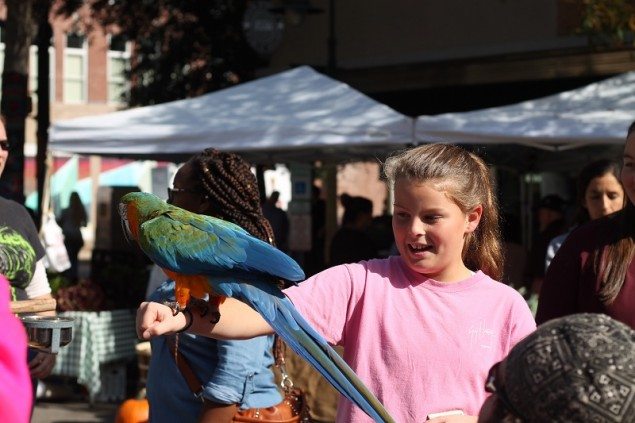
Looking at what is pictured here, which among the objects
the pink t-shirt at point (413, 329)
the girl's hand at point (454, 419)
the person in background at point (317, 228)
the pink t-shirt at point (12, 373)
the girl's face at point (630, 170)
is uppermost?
the girl's face at point (630, 170)

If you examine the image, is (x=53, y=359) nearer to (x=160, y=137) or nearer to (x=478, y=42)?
(x=160, y=137)

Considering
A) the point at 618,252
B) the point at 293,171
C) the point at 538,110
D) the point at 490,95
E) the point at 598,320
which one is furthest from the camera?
the point at 490,95

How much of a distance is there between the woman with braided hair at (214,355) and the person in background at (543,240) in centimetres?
389

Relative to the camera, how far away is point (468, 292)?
2715 millimetres

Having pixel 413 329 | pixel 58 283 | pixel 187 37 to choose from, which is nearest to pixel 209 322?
pixel 413 329

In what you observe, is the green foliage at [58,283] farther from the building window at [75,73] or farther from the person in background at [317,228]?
the building window at [75,73]

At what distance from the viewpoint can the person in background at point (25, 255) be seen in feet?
12.9

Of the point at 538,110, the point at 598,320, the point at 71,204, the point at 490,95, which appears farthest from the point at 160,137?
the point at 71,204

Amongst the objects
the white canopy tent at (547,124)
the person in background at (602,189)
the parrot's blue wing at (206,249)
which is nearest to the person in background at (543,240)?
the white canopy tent at (547,124)

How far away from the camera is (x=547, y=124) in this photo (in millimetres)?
8094

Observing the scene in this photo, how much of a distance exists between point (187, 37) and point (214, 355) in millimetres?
14123

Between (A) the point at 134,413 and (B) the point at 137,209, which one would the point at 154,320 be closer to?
(B) the point at 137,209

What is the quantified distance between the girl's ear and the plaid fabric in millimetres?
6331

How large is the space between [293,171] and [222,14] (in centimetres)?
547
